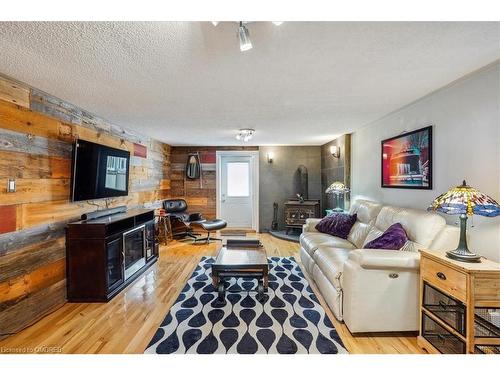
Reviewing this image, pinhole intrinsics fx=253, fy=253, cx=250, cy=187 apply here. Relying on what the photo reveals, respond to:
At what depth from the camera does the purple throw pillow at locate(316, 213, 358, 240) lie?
373 centimetres

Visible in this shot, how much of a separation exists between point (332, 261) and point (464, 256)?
1.11 meters

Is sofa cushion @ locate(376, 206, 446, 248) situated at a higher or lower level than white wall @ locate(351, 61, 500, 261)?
lower

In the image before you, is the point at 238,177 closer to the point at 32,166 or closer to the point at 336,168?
the point at 336,168

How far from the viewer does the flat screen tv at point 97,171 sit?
9.07 feet

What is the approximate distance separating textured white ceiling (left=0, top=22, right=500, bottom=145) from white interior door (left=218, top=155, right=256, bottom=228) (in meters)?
3.40

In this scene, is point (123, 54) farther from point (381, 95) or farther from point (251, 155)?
point (251, 155)

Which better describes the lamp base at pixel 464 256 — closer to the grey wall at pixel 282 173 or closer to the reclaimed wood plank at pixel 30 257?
the reclaimed wood plank at pixel 30 257

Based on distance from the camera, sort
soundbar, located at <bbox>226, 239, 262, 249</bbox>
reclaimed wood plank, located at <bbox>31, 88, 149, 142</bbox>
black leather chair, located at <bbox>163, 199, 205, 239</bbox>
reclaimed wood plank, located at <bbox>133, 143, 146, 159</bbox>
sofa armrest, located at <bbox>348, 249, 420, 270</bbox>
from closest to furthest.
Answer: sofa armrest, located at <bbox>348, 249, 420, 270</bbox> < reclaimed wood plank, located at <bbox>31, 88, 149, 142</bbox> < soundbar, located at <bbox>226, 239, 262, 249</bbox> < reclaimed wood plank, located at <bbox>133, 143, 146, 159</bbox> < black leather chair, located at <bbox>163, 199, 205, 239</bbox>

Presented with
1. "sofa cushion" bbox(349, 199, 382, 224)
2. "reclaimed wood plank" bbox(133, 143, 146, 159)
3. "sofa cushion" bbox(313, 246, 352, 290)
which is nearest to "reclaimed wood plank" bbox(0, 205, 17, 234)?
"reclaimed wood plank" bbox(133, 143, 146, 159)

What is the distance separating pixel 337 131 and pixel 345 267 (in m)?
2.94

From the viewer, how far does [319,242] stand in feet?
11.1

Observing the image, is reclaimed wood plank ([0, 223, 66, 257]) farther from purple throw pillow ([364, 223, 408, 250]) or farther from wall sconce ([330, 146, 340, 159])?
wall sconce ([330, 146, 340, 159])
